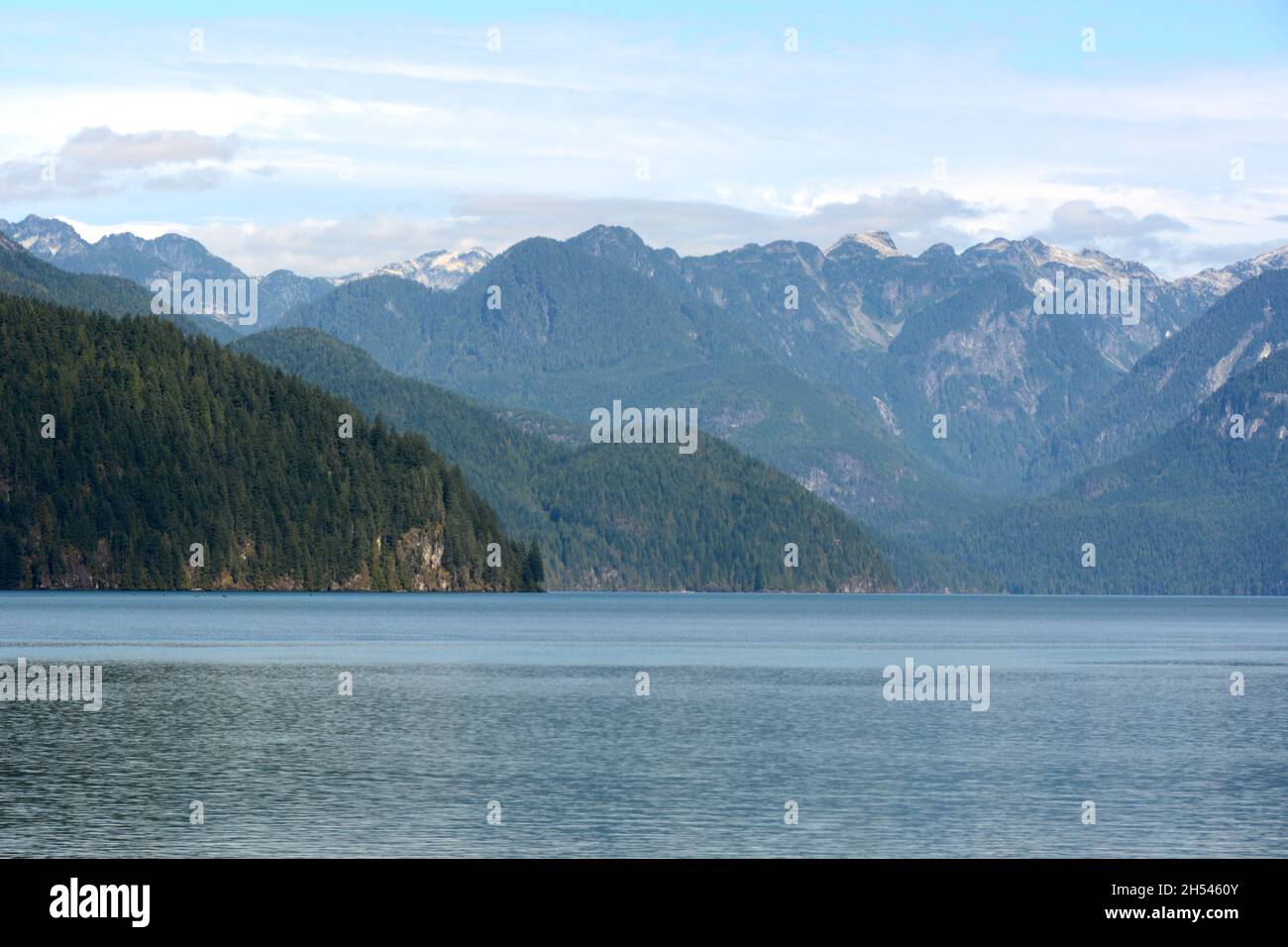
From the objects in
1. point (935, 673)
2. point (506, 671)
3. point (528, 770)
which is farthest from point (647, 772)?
point (935, 673)

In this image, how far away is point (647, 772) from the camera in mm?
81375

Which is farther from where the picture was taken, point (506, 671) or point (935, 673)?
point (935, 673)

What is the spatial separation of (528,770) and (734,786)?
9.99 m
